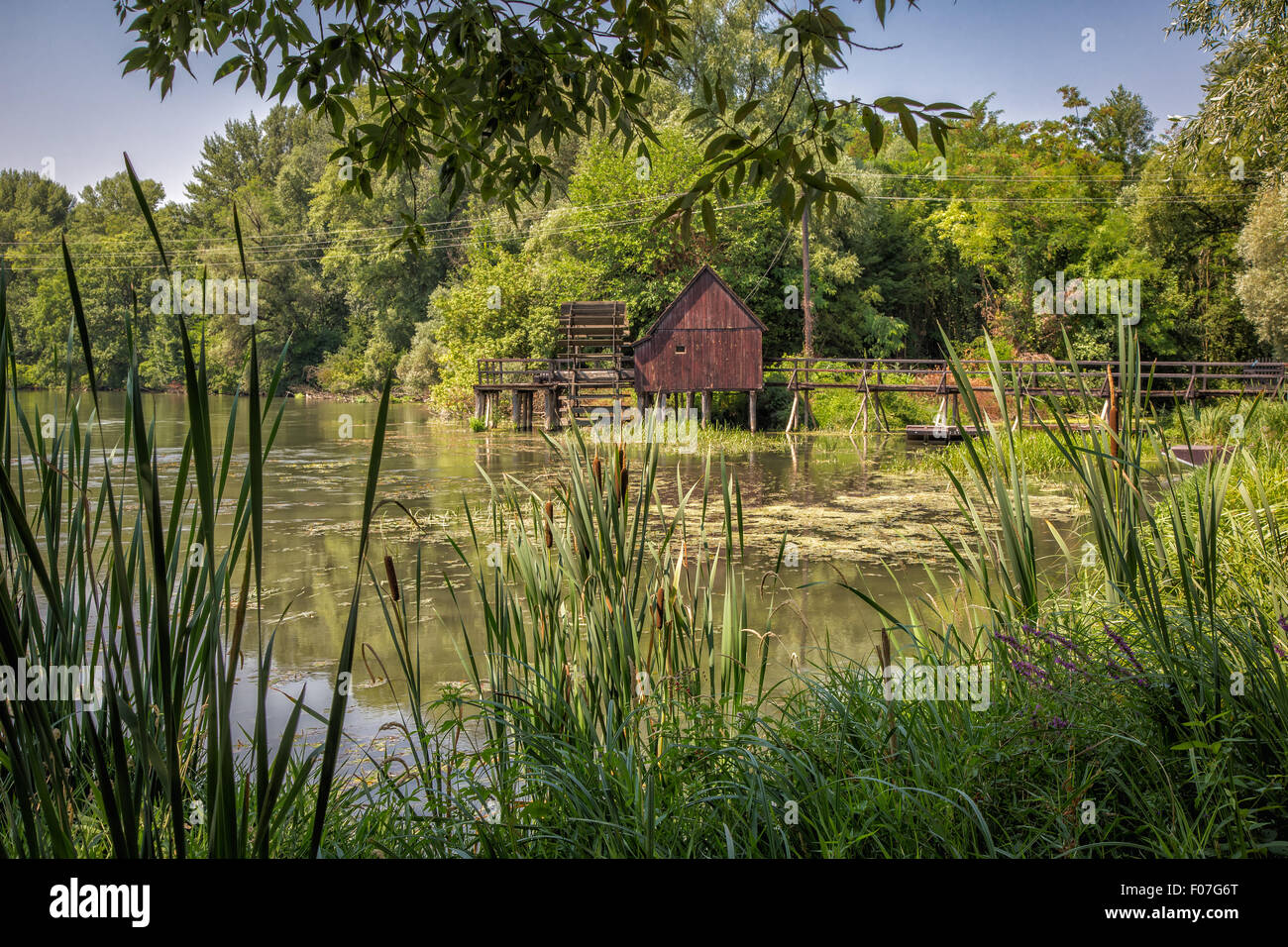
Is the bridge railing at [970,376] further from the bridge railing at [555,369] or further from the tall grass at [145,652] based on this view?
the tall grass at [145,652]

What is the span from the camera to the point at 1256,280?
22625 millimetres

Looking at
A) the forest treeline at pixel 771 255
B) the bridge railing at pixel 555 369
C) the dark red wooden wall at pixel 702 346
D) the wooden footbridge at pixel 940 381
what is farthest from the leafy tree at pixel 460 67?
the bridge railing at pixel 555 369

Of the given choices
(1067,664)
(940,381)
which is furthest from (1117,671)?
(940,381)

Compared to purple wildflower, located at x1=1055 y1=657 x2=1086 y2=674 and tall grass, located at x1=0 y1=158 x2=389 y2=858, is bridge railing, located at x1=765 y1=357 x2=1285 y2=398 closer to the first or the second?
purple wildflower, located at x1=1055 y1=657 x2=1086 y2=674

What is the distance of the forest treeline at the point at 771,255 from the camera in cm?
2695

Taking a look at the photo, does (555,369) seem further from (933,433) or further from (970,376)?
(970,376)

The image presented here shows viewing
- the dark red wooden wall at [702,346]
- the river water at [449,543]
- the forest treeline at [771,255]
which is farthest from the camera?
the forest treeline at [771,255]

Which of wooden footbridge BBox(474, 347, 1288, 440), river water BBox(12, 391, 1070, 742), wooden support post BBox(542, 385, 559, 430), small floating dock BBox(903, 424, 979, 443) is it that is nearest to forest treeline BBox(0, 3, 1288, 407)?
wooden footbridge BBox(474, 347, 1288, 440)

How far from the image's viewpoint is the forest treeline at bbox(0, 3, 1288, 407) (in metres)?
27.0

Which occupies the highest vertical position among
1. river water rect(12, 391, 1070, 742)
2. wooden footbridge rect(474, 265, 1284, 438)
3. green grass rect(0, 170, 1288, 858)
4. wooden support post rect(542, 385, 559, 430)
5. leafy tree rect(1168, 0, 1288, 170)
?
leafy tree rect(1168, 0, 1288, 170)

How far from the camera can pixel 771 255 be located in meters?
28.9
